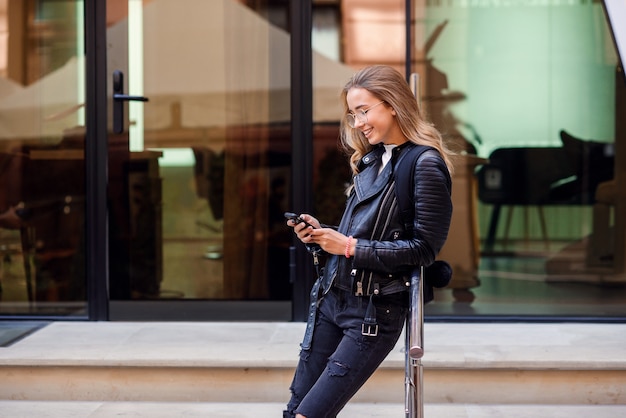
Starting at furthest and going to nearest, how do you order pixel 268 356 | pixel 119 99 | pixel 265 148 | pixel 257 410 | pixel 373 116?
pixel 265 148, pixel 119 99, pixel 268 356, pixel 257 410, pixel 373 116

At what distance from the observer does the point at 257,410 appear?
A: 4250 millimetres

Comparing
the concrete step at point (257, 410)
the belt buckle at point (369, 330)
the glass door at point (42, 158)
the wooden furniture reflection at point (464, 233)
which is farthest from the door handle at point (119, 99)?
the belt buckle at point (369, 330)

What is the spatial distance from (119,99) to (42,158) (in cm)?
63

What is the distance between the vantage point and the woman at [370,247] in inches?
104

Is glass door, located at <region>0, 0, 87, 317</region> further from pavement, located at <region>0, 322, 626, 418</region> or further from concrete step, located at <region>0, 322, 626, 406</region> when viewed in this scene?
concrete step, located at <region>0, 322, 626, 406</region>

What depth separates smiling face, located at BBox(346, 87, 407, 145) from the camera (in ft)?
8.94

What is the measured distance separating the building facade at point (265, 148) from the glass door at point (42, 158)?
0.01 meters

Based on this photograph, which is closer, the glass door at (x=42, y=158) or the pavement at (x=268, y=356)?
the pavement at (x=268, y=356)

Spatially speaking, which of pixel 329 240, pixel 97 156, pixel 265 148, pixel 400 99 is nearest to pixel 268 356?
pixel 265 148

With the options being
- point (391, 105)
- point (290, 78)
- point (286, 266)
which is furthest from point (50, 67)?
point (391, 105)

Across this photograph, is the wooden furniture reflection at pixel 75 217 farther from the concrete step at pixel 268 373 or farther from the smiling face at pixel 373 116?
the smiling face at pixel 373 116

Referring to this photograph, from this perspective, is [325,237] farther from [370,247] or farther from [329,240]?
[370,247]

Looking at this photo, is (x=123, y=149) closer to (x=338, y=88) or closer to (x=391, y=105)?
(x=338, y=88)

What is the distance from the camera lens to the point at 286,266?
18.2 ft
